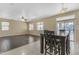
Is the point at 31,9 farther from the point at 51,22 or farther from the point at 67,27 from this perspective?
the point at 67,27

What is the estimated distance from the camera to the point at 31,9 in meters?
2.04

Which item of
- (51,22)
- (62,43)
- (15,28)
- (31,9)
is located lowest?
(62,43)

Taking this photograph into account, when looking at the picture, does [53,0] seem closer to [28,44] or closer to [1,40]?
[28,44]

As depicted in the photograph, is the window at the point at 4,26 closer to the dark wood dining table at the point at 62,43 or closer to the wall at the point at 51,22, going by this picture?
the wall at the point at 51,22

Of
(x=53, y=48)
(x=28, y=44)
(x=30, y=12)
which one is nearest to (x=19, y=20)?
(x=30, y=12)

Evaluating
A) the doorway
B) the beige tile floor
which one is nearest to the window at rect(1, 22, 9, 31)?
the beige tile floor

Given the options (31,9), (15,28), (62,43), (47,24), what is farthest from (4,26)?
(62,43)

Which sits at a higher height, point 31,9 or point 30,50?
point 31,9

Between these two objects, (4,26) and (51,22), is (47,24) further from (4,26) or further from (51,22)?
(4,26)

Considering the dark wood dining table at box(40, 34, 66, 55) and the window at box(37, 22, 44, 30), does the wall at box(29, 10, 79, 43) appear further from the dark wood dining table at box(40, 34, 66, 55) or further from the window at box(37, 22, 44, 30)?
the dark wood dining table at box(40, 34, 66, 55)

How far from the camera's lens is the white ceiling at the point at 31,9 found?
201 cm

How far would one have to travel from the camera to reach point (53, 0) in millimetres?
2066

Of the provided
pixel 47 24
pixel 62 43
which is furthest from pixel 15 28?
pixel 62 43

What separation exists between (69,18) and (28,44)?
0.96 meters
